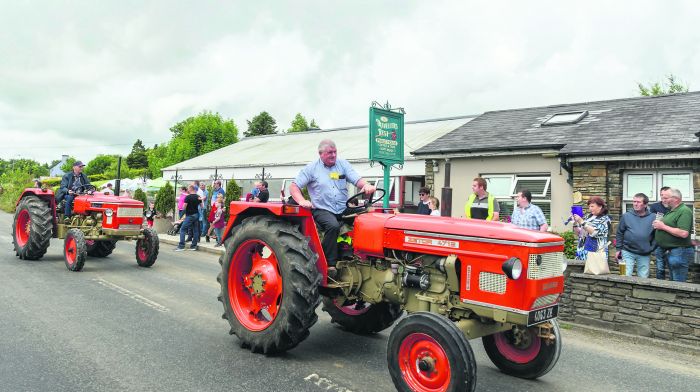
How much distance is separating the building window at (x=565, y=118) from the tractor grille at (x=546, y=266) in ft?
32.8

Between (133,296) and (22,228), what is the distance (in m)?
5.30

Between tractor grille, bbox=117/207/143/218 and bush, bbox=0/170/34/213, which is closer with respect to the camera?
tractor grille, bbox=117/207/143/218

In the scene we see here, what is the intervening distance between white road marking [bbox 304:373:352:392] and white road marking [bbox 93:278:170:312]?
9.25 feet

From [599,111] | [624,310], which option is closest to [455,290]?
[624,310]

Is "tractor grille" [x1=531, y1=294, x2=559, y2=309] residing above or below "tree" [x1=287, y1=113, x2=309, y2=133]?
below

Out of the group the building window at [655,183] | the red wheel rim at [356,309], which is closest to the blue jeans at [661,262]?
the building window at [655,183]

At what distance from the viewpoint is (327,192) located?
459 cm

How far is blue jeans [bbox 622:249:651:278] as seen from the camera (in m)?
6.49

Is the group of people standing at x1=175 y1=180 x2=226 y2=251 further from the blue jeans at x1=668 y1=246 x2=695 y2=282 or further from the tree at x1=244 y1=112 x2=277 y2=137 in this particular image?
the tree at x1=244 y1=112 x2=277 y2=137

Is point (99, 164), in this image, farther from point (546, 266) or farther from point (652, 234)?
point (546, 266)

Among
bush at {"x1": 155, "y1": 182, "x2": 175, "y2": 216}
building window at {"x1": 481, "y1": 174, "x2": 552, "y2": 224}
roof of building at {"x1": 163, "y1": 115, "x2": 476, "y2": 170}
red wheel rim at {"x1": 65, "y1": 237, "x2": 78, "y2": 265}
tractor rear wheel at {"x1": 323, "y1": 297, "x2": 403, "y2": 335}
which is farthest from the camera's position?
roof of building at {"x1": 163, "y1": 115, "x2": 476, "y2": 170}

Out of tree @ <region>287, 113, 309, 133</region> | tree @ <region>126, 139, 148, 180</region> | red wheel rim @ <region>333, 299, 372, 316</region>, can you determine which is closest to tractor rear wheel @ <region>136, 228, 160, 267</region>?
red wheel rim @ <region>333, 299, 372, 316</region>

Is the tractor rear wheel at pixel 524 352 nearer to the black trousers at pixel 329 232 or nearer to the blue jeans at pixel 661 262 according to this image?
the black trousers at pixel 329 232

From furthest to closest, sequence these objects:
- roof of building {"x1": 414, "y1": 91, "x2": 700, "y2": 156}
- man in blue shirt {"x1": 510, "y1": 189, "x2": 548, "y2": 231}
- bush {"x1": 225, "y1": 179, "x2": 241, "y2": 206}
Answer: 1. bush {"x1": 225, "y1": 179, "x2": 241, "y2": 206}
2. roof of building {"x1": 414, "y1": 91, "x2": 700, "y2": 156}
3. man in blue shirt {"x1": 510, "y1": 189, "x2": 548, "y2": 231}
